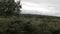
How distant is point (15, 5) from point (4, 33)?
63.6 ft

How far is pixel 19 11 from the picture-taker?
39.2 m

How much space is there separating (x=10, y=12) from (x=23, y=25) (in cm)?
1678

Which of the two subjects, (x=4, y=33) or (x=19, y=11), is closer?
(x=4, y=33)

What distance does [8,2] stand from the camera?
37719mm

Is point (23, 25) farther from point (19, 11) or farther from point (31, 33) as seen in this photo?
point (19, 11)

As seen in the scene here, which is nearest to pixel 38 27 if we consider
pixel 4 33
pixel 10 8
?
pixel 4 33

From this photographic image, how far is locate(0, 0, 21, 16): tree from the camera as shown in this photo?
37.8 meters

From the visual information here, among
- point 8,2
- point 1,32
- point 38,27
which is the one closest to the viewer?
point 1,32

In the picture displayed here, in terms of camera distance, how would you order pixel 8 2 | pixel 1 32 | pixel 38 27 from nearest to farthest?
pixel 1 32
pixel 38 27
pixel 8 2

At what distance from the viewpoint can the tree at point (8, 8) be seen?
3778 centimetres

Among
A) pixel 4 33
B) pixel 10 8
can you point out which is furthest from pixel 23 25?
pixel 10 8

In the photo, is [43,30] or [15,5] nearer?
[43,30]

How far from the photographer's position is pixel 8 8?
123ft

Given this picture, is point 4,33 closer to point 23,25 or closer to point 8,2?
point 23,25
